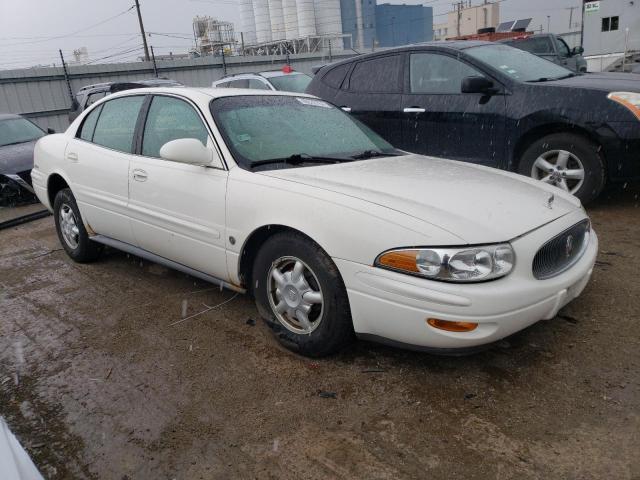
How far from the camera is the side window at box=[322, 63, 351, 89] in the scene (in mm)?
6199

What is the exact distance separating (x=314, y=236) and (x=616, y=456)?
5.18 ft

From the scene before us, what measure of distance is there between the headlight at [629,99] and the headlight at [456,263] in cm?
299

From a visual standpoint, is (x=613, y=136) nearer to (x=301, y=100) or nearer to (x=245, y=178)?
(x=301, y=100)

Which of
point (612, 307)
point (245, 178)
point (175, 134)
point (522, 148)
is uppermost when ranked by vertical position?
point (175, 134)

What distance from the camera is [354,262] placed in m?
2.47

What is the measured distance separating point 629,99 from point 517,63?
4.18 ft

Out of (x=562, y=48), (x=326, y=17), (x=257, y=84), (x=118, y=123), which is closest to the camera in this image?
(x=118, y=123)

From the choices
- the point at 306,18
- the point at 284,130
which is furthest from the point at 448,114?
the point at 306,18

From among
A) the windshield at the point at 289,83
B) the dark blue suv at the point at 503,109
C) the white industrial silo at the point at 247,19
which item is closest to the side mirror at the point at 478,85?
the dark blue suv at the point at 503,109

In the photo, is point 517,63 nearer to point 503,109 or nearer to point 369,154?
point 503,109

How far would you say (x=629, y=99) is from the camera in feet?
14.7

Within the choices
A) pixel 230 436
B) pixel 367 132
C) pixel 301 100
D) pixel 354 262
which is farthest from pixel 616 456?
pixel 301 100

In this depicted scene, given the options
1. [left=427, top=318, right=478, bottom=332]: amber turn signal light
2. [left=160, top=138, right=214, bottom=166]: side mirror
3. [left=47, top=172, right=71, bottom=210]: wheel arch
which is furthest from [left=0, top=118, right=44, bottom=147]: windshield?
[left=427, top=318, right=478, bottom=332]: amber turn signal light

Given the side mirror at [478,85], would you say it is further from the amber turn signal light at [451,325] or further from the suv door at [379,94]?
the amber turn signal light at [451,325]
